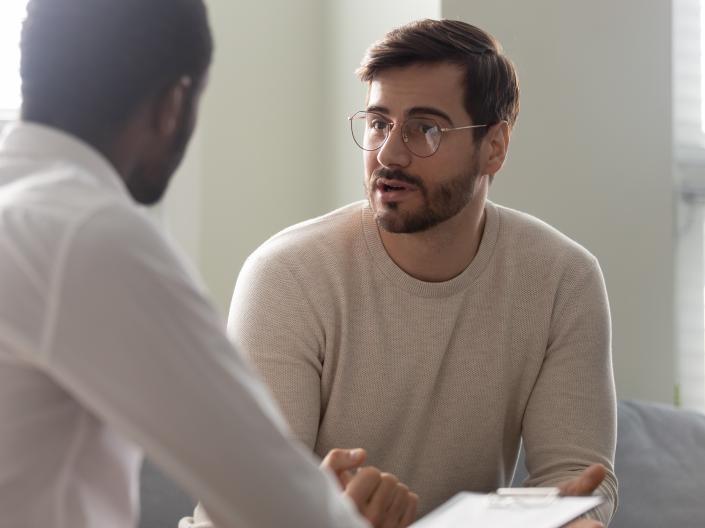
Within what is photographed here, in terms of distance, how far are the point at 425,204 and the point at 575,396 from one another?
0.41 metres

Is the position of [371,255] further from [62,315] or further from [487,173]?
[62,315]

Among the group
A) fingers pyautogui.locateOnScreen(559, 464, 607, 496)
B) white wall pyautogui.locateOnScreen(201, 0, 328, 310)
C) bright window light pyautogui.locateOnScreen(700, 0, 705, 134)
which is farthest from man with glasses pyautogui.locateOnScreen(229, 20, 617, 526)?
bright window light pyautogui.locateOnScreen(700, 0, 705, 134)

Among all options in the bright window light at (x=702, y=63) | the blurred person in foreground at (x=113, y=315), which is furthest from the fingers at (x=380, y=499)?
the bright window light at (x=702, y=63)

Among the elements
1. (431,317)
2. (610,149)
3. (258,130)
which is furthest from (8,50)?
(610,149)

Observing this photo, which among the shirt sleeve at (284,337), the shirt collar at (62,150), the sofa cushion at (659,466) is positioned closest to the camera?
the shirt collar at (62,150)

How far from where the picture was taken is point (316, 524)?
0.83 meters

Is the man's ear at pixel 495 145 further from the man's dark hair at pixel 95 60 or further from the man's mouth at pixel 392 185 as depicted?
the man's dark hair at pixel 95 60

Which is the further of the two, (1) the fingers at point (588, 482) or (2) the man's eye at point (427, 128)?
(2) the man's eye at point (427, 128)

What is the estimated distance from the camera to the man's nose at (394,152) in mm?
1849

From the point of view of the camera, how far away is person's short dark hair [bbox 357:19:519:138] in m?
1.89

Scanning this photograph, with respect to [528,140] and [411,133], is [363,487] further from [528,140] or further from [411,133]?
[528,140]

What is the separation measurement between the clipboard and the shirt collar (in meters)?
0.60

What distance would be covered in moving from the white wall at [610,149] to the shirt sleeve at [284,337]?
879 millimetres

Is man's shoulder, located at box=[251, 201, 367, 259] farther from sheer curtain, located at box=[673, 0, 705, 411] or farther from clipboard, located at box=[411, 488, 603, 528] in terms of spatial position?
sheer curtain, located at box=[673, 0, 705, 411]
